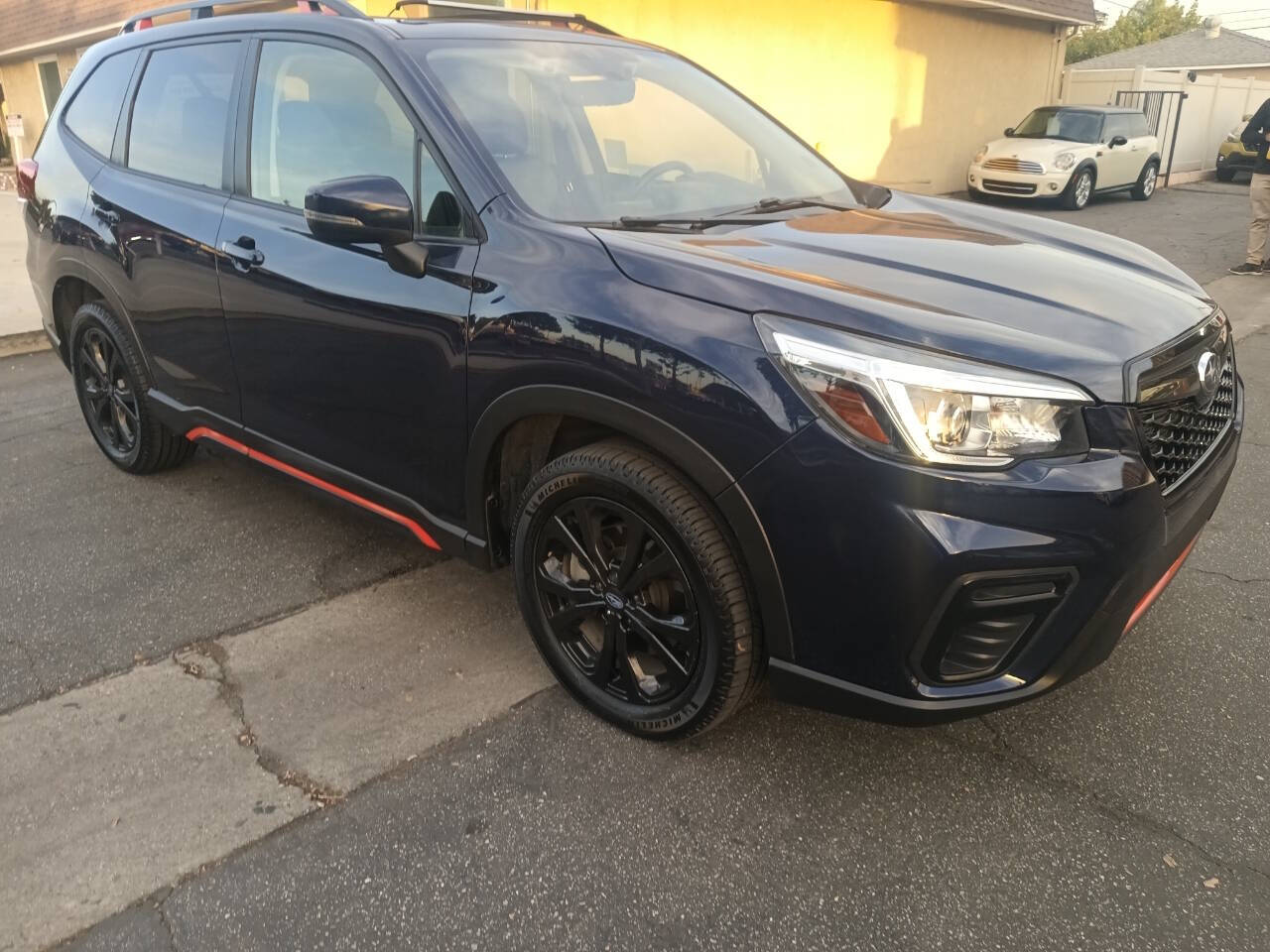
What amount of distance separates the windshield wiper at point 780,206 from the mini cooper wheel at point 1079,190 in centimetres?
1391

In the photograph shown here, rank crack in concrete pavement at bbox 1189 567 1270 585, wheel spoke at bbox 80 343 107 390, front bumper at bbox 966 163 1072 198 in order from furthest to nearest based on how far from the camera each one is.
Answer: front bumper at bbox 966 163 1072 198
wheel spoke at bbox 80 343 107 390
crack in concrete pavement at bbox 1189 567 1270 585

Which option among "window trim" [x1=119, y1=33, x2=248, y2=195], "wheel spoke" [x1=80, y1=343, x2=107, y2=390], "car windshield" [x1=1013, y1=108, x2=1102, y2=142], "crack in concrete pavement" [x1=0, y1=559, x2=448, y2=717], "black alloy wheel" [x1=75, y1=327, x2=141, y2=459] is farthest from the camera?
"car windshield" [x1=1013, y1=108, x2=1102, y2=142]

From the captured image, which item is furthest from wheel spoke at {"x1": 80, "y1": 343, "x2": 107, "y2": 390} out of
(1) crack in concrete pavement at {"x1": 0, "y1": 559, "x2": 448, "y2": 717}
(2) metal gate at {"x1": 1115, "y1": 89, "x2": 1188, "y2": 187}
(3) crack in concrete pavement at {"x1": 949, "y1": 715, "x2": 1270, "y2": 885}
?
(2) metal gate at {"x1": 1115, "y1": 89, "x2": 1188, "y2": 187}

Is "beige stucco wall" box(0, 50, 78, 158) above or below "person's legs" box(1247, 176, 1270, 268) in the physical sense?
above

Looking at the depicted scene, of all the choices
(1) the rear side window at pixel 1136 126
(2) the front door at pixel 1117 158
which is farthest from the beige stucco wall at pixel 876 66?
(1) the rear side window at pixel 1136 126

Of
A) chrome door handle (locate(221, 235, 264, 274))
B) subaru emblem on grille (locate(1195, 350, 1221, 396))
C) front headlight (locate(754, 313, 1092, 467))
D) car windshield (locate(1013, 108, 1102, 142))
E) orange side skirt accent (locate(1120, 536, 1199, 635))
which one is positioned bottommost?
car windshield (locate(1013, 108, 1102, 142))

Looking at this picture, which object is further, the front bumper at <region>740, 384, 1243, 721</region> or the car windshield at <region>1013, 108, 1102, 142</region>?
the car windshield at <region>1013, 108, 1102, 142</region>

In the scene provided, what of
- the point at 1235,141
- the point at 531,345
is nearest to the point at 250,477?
the point at 531,345

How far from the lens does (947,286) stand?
229cm

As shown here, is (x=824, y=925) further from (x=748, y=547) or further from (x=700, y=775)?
(x=748, y=547)

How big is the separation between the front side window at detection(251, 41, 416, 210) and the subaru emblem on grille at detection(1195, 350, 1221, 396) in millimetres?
2087

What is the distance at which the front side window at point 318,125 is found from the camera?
279cm

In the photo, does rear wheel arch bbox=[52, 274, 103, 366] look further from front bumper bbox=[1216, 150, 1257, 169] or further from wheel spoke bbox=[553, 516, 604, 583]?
front bumper bbox=[1216, 150, 1257, 169]

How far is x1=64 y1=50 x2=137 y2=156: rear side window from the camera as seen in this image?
3939 mm
